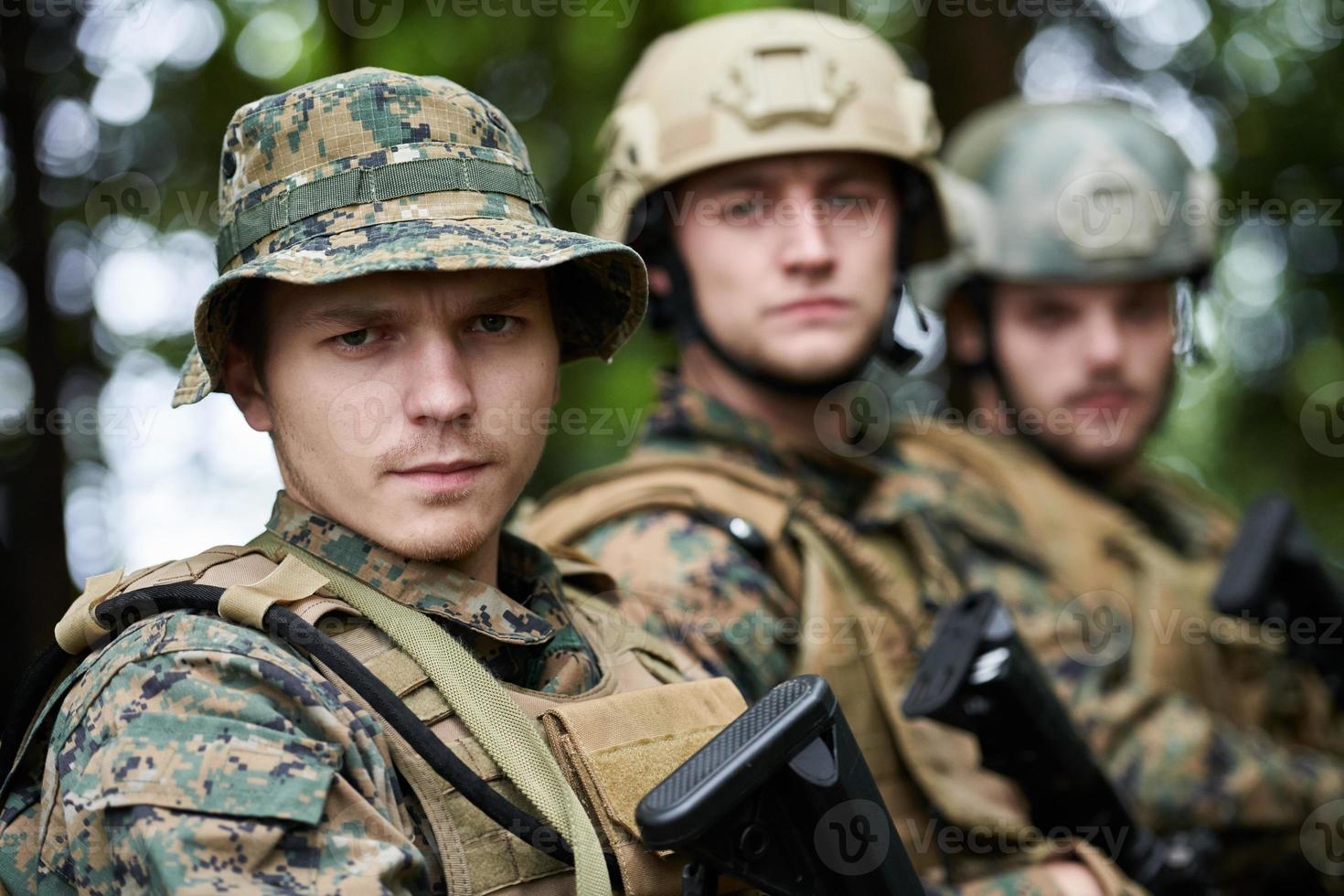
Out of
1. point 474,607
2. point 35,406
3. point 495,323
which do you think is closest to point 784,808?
point 474,607

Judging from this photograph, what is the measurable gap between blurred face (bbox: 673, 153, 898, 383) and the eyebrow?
153 cm

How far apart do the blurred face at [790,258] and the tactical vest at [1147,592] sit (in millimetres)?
927

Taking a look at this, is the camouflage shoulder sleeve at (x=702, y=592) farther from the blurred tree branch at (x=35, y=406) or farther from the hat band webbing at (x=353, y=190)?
the blurred tree branch at (x=35, y=406)

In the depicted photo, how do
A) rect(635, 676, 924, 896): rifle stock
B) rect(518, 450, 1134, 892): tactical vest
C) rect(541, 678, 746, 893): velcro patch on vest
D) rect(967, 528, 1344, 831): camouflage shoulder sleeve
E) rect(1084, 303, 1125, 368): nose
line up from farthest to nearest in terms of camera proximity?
rect(1084, 303, 1125, 368): nose
rect(967, 528, 1344, 831): camouflage shoulder sleeve
rect(518, 450, 1134, 892): tactical vest
rect(541, 678, 746, 893): velcro patch on vest
rect(635, 676, 924, 896): rifle stock

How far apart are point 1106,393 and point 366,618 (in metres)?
3.22

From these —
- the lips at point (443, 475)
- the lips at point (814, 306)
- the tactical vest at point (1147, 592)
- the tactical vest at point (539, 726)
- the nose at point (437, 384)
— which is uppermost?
the nose at point (437, 384)

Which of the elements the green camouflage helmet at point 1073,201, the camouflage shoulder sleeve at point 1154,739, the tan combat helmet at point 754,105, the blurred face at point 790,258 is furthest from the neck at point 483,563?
the green camouflage helmet at point 1073,201

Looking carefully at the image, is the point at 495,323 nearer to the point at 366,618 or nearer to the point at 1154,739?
the point at 366,618

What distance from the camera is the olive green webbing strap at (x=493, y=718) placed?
186cm

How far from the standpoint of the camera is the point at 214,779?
1623 mm

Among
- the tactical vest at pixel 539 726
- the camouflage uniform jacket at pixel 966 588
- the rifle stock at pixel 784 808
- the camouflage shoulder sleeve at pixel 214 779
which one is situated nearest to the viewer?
the camouflage shoulder sleeve at pixel 214 779

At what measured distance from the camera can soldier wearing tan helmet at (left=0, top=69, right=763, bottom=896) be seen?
1.67 meters

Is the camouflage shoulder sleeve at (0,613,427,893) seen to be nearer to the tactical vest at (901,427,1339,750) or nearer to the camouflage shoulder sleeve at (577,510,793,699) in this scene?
the camouflage shoulder sleeve at (577,510,793,699)

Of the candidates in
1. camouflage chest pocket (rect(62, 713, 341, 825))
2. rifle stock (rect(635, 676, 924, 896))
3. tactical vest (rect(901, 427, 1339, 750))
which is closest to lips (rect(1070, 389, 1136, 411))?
tactical vest (rect(901, 427, 1339, 750))
